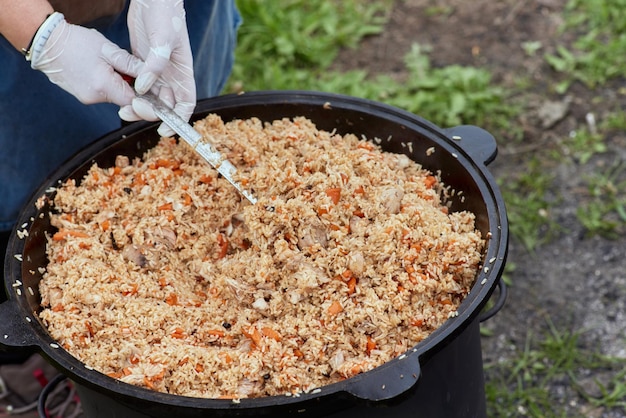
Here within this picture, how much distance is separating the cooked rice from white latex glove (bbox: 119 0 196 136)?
0.54 ft

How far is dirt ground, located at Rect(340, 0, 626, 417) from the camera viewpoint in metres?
3.10

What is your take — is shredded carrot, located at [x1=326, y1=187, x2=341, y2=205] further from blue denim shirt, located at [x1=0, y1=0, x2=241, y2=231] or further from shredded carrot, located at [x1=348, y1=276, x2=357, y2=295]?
blue denim shirt, located at [x1=0, y1=0, x2=241, y2=231]

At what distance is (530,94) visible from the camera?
4062 mm

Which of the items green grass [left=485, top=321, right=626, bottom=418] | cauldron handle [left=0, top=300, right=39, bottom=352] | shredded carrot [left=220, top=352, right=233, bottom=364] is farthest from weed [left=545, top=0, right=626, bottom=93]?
cauldron handle [left=0, top=300, right=39, bottom=352]

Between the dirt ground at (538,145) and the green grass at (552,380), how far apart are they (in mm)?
33

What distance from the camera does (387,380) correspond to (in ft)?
5.22

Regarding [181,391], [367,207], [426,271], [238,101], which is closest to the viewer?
[181,391]

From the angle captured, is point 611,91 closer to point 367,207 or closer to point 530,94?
point 530,94

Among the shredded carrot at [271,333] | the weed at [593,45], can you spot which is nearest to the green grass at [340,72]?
the weed at [593,45]

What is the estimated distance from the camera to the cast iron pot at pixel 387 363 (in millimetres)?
1595

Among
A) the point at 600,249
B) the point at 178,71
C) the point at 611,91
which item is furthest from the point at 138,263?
the point at 611,91

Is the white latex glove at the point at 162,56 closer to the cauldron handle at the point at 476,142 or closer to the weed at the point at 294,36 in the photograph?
the cauldron handle at the point at 476,142

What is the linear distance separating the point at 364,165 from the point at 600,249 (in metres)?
1.70

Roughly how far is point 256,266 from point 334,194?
0.29 metres
